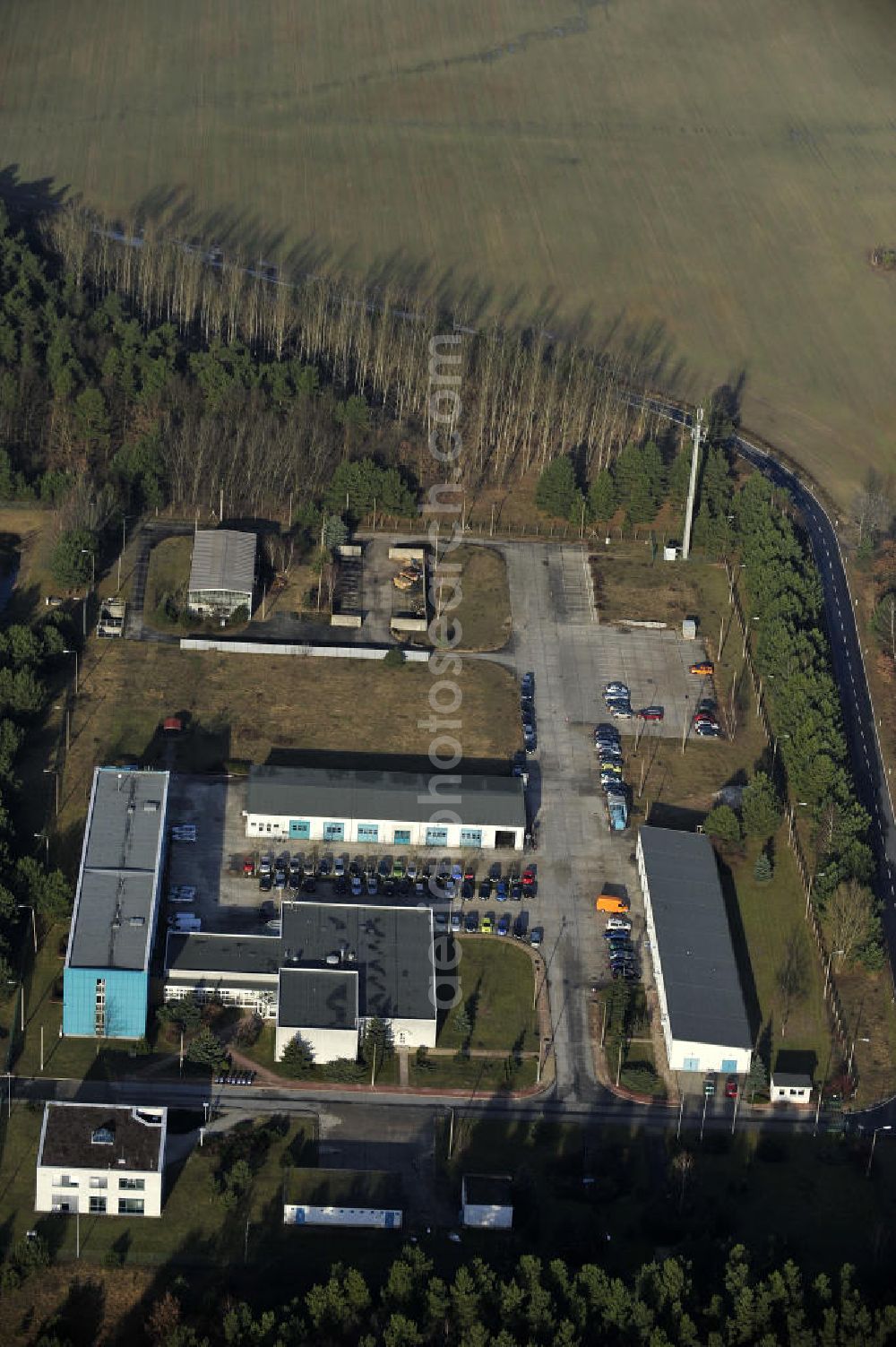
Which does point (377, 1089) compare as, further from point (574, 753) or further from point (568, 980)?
point (574, 753)

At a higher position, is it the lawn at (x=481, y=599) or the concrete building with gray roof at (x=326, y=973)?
the lawn at (x=481, y=599)

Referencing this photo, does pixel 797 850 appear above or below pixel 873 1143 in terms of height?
above

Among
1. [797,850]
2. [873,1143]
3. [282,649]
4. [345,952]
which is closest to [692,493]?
[282,649]

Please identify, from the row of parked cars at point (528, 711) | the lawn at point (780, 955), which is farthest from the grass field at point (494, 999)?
the row of parked cars at point (528, 711)

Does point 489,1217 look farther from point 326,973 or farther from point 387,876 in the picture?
point 387,876

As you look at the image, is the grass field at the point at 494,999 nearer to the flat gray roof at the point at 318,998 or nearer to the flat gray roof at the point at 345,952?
the flat gray roof at the point at 345,952
